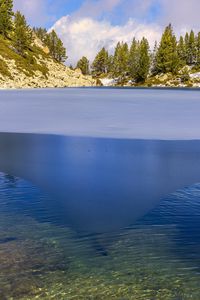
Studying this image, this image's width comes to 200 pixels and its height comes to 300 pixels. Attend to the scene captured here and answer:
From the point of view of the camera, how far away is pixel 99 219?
9852mm

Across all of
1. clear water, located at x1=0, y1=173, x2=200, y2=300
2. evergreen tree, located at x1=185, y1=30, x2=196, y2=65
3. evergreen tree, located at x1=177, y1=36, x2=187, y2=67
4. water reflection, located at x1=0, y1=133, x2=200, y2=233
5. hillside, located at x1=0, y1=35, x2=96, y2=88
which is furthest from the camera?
evergreen tree, located at x1=185, y1=30, x2=196, y2=65

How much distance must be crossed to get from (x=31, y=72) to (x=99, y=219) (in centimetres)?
11214

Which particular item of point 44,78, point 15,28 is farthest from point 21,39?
point 44,78

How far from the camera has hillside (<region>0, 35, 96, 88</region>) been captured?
10469cm

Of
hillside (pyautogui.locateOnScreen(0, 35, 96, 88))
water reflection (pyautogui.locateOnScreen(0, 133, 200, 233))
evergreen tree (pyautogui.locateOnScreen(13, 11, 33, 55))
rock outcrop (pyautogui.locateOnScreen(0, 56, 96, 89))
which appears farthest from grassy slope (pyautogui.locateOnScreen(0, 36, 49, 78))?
water reflection (pyautogui.locateOnScreen(0, 133, 200, 233))

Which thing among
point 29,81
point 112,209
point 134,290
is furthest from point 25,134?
point 29,81

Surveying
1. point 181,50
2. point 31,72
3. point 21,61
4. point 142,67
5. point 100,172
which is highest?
point 181,50

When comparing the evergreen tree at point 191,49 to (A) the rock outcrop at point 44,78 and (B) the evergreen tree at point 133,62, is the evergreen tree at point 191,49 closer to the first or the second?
(B) the evergreen tree at point 133,62

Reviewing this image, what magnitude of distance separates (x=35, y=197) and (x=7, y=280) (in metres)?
4.79

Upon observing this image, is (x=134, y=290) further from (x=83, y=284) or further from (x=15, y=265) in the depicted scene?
(x=15, y=265)

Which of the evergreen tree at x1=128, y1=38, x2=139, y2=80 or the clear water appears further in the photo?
the evergreen tree at x1=128, y1=38, x2=139, y2=80

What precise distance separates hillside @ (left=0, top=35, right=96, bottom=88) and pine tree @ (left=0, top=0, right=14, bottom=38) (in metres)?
4.65

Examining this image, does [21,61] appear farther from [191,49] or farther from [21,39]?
[191,49]

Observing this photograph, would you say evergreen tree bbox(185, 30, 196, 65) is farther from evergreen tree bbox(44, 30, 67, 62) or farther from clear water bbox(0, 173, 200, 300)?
clear water bbox(0, 173, 200, 300)
